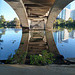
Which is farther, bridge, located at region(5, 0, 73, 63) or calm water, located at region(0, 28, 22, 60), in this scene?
bridge, located at region(5, 0, 73, 63)

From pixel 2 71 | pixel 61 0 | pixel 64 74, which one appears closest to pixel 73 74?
pixel 64 74

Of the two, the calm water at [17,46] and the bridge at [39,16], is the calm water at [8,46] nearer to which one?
the calm water at [17,46]

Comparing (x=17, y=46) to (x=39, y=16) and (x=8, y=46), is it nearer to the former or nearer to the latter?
(x=8, y=46)

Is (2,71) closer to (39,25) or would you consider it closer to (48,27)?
(48,27)

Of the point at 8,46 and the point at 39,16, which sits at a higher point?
the point at 39,16


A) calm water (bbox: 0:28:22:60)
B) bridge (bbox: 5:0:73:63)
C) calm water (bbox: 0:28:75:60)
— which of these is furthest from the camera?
bridge (bbox: 5:0:73:63)

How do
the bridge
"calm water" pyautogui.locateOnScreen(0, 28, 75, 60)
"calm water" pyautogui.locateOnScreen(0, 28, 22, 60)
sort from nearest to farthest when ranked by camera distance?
"calm water" pyautogui.locateOnScreen(0, 28, 22, 60) < "calm water" pyautogui.locateOnScreen(0, 28, 75, 60) < the bridge

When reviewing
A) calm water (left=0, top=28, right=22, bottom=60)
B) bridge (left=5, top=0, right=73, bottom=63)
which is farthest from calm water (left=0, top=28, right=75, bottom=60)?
bridge (left=5, top=0, right=73, bottom=63)

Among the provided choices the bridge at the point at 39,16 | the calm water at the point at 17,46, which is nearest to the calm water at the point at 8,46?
the calm water at the point at 17,46

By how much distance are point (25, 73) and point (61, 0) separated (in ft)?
37.1

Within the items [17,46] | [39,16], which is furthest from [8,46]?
[39,16]

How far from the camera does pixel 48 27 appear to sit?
2931 centimetres

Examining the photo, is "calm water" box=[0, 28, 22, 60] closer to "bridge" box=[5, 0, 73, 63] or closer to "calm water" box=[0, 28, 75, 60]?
"calm water" box=[0, 28, 75, 60]

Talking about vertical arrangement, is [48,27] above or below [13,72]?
above
